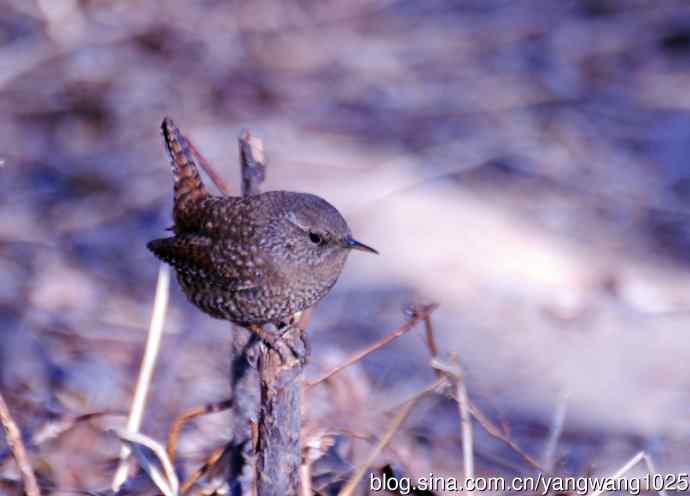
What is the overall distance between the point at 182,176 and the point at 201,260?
39cm

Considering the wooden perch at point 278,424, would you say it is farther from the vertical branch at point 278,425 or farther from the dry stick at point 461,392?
the dry stick at point 461,392

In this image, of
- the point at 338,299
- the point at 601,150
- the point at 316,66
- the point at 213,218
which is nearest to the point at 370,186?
the point at 338,299

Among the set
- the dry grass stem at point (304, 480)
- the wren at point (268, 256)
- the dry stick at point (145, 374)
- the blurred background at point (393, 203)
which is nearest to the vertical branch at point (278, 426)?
the dry grass stem at point (304, 480)

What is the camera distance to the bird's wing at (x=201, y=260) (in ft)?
10.3

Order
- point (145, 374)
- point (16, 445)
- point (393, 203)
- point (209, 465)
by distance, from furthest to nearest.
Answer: point (393, 203) → point (209, 465) → point (145, 374) → point (16, 445)

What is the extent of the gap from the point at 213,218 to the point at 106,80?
4127 mm

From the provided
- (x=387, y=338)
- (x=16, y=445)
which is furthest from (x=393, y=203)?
(x=16, y=445)

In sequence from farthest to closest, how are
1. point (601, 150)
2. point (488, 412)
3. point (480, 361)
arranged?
point (601, 150), point (480, 361), point (488, 412)

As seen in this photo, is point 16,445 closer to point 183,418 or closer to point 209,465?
point 183,418

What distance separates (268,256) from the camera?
3141 mm

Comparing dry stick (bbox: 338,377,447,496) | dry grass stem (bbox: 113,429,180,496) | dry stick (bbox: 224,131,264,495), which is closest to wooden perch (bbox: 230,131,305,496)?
dry stick (bbox: 338,377,447,496)

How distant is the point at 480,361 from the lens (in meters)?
4.55

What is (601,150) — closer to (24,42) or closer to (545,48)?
(545,48)

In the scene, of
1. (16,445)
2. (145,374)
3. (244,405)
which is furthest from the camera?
(244,405)
